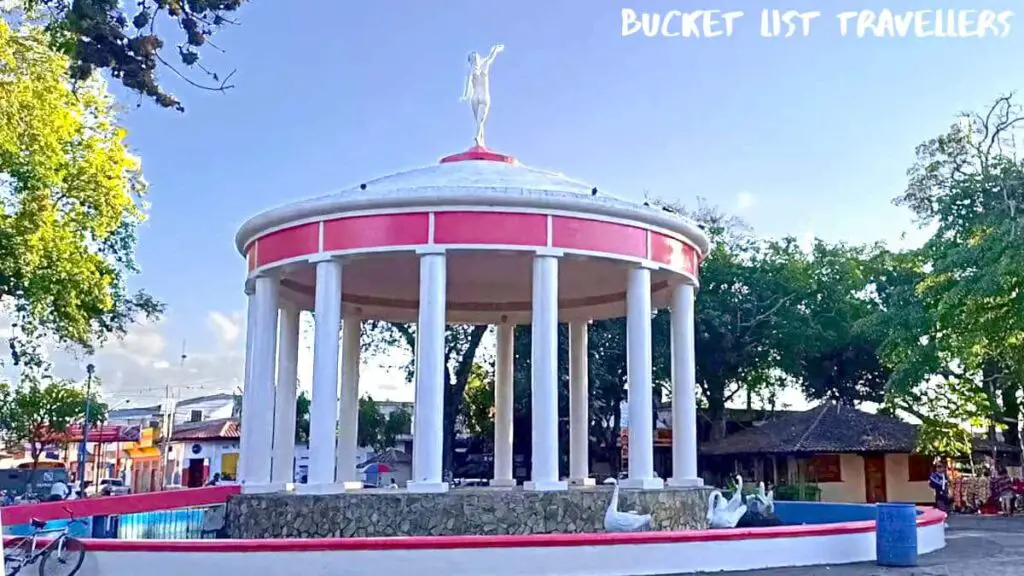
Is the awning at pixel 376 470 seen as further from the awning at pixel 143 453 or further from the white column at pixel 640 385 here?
the white column at pixel 640 385

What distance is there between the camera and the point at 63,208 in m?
25.9

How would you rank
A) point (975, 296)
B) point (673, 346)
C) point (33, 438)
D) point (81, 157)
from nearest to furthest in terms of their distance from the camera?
point (673, 346) → point (975, 296) → point (81, 157) → point (33, 438)

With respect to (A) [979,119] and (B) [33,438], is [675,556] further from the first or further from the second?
(B) [33,438]

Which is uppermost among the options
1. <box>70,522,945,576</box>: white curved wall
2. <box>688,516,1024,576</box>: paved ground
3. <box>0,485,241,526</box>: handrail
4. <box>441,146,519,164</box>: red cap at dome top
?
<box>441,146,519,164</box>: red cap at dome top

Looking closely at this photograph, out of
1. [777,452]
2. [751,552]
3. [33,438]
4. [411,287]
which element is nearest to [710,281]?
[777,452]

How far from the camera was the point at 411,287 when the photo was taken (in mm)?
21625

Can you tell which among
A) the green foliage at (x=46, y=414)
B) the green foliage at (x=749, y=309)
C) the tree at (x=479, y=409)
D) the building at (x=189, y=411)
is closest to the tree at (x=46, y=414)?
the green foliage at (x=46, y=414)

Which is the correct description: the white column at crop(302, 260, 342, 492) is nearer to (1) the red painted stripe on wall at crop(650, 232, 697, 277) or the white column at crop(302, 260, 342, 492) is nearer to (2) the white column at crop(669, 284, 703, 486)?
(1) the red painted stripe on wall at crop(650, 232, 697, 277)

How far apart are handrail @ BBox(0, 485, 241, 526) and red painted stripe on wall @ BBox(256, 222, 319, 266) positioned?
161 inches

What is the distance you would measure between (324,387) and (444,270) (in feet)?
8.91

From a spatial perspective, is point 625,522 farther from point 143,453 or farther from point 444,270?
point 143,453

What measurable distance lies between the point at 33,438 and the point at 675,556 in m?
52.9

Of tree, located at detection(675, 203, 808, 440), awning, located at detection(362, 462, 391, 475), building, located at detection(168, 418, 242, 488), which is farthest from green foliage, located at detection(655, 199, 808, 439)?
building, located at detection(168, 418, 242, 488)

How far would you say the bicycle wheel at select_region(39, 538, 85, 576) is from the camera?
1165 cm
